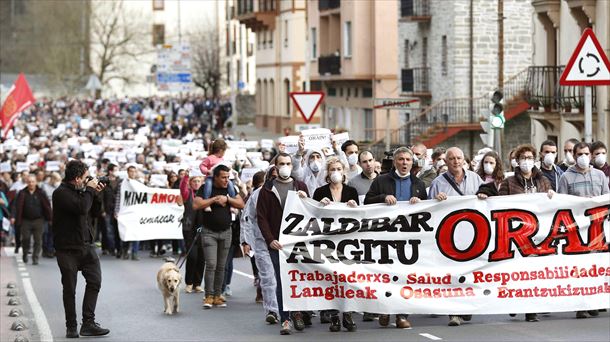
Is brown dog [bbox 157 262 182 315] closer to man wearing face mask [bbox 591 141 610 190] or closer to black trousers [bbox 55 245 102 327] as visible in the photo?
black trousers [bbox 55 245 102 327]

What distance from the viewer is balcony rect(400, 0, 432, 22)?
5106cm

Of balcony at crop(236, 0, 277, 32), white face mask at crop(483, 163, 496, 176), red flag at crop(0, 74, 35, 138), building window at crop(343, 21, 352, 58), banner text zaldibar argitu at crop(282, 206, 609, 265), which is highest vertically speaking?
balcony at crop(236, 0, 277, 32)

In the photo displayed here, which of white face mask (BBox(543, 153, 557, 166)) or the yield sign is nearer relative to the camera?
white face mask (BBox(543, 153, 557, 166))

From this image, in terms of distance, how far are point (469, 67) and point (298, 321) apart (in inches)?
1345

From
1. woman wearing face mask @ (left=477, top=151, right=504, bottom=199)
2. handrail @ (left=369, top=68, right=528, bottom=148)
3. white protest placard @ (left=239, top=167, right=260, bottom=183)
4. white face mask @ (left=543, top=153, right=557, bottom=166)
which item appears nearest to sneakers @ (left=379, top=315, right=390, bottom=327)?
woman wearing face mask @ (left=477, top=151, right=504, bottom=199)

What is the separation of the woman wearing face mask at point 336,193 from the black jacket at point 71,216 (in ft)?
7.69

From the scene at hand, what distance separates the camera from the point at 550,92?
3559 cm

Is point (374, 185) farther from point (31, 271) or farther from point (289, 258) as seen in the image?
point (31, 271)

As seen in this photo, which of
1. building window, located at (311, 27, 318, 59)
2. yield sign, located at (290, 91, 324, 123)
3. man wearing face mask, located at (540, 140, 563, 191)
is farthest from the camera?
building window, located at (311, 27, 318, 59)

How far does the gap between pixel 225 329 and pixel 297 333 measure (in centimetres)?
92

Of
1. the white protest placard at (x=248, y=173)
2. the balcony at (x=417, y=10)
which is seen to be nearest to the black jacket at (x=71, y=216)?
the white protest placard at (x=248, y=173)

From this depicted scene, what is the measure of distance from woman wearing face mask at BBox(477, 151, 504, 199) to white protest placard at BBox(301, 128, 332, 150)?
259 cm

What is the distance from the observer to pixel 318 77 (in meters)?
66.1

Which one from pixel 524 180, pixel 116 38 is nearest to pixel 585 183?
pixel 524 180
